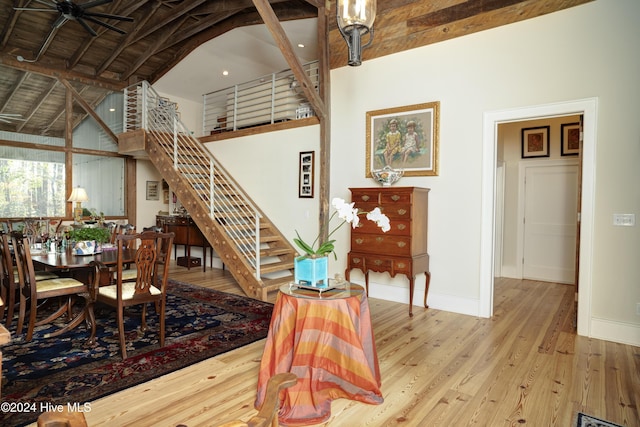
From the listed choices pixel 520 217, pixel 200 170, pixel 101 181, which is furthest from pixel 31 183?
pixel 520 217

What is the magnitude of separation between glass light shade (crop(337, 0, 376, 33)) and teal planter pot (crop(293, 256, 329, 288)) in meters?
1.92

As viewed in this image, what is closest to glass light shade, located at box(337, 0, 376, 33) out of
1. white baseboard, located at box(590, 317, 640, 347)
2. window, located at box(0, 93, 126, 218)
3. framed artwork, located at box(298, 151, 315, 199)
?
framed artwork, located at box(298, 151, 315, 199)

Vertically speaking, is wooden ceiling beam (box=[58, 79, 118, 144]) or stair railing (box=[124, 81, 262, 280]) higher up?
wooden ceiling beam (box=[58, 79, 118, 144])

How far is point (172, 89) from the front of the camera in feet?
27.7

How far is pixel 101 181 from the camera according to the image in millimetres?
8016

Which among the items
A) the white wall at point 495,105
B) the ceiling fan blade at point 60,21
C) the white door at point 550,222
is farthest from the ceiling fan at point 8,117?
the white door at point 550,222

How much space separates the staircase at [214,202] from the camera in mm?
5277

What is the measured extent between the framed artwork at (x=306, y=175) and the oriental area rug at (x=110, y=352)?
6.71 ft

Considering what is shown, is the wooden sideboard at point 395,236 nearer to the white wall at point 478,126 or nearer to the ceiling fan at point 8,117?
the white wall at point 478,126

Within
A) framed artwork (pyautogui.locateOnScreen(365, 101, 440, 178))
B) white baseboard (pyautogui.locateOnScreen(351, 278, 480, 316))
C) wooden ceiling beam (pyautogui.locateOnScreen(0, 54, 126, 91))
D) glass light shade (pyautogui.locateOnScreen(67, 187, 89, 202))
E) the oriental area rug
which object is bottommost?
the oriental area rug

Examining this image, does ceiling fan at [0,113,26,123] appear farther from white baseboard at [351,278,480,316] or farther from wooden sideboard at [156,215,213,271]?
white baseboard at [351,278,480,316]

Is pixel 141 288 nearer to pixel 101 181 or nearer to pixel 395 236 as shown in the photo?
pixel 395 236

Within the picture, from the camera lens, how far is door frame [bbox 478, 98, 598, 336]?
3.69m

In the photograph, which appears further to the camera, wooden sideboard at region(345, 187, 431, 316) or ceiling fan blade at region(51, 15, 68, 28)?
ceiling fan blade at region(51, 15, 68, 28)
